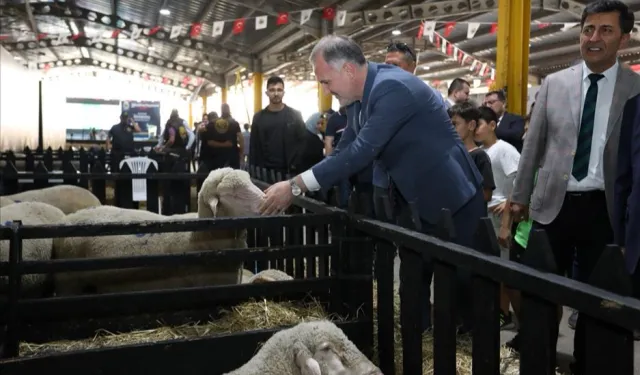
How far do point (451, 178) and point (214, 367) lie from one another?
1.23 meters

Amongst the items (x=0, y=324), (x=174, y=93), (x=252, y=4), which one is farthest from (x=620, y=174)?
(x=174, y=93)

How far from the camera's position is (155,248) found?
3115 mm

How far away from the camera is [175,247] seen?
3084mm

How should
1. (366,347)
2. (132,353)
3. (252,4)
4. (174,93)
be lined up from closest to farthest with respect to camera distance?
1. (132,353)
2. (366,347)
3. (252,4)
4. (174,93)

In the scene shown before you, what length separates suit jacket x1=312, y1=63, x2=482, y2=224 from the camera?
2.39 metres

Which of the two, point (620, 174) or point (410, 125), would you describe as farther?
point (410, 125)

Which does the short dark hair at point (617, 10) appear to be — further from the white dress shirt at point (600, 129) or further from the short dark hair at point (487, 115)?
the short dark hair at point (487, 115)

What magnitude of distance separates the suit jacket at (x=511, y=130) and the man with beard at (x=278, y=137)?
6.29 feet

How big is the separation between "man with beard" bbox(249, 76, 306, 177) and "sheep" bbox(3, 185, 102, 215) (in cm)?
179

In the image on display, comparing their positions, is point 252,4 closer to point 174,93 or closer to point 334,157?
point 334,157

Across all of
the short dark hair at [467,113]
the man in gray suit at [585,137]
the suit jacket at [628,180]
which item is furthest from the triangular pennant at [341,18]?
the suit jacket at [628,180]

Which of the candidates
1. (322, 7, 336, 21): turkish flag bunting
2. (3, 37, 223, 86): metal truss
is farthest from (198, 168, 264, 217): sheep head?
(3, 37, 223, 86): metal truss

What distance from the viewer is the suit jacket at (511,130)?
16.8ft

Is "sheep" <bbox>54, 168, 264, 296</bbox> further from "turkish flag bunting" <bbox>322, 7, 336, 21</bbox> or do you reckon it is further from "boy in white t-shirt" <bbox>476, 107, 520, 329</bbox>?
"turkish flag bunting" <bbox>322, 7, 336, 21</bbox>
